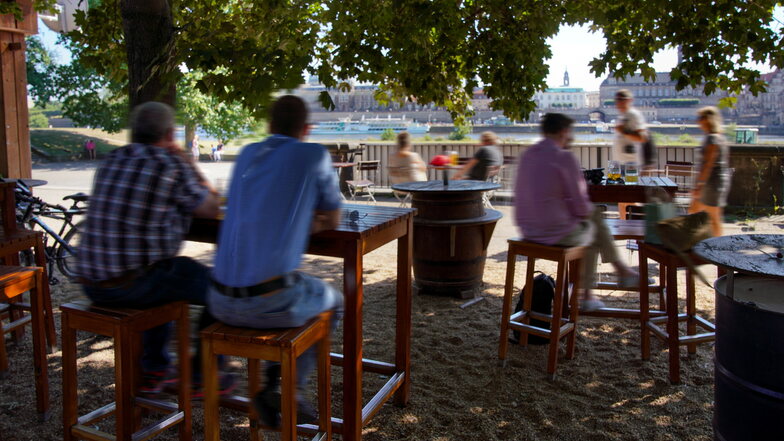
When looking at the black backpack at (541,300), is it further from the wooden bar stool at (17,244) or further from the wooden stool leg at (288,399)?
the wooden bar stool at (17,244)

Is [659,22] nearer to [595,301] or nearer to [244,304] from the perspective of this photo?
[595,301]

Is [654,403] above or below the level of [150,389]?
below

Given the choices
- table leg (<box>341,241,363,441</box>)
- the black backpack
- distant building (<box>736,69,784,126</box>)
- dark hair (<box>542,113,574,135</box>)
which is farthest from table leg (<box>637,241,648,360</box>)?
distant building (<box>736,69,784,126</box>)

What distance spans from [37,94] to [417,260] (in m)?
31.2

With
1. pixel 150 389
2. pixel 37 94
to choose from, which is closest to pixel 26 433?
pixel 150 389

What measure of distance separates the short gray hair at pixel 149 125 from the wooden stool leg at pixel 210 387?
100cm

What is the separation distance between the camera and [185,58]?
4.60m

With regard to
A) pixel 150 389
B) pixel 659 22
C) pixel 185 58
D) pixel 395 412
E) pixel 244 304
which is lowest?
pixel 395 412

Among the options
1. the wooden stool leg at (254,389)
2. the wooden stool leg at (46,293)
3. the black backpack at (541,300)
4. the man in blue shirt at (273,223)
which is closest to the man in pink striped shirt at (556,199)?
the black backpack at (541,300)

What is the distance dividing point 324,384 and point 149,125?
145cm

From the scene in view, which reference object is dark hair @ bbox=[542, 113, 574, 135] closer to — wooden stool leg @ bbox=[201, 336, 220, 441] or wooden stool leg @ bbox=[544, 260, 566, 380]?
wooden stool leg @ bbox=[544, 260, 566, 380]

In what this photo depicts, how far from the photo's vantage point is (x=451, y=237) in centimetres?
630

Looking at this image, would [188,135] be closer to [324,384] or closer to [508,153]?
[508,153]

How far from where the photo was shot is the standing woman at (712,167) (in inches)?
250
